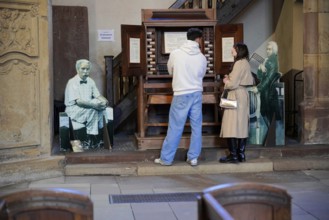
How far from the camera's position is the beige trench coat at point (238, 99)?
785 cm

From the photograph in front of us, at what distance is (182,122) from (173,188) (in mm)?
1110

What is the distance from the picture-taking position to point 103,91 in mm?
11594

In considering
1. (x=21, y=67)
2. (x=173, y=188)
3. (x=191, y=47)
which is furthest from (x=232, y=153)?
(x=21, y=67)

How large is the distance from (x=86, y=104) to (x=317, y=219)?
13.4 feet

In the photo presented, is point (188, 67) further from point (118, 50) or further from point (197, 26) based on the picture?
point (118, 50)

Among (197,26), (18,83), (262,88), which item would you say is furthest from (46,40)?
(262,88)

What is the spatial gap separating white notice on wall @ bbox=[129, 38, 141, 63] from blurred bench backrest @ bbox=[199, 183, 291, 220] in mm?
5828

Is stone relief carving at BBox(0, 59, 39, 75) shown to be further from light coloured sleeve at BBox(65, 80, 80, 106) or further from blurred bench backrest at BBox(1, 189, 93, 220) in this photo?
blurred bench backrest at BBox(1, 189, 93, 220)

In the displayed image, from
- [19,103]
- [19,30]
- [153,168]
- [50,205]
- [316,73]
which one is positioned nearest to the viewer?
[50,205]

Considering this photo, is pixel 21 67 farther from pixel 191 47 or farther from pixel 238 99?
pixel 238 99

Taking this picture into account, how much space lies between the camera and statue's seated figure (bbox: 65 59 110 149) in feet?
27.5

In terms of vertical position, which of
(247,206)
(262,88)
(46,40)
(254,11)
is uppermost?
(254,11)

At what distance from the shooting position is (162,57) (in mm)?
8938

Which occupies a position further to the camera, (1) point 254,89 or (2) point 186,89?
(1) point 254,89
